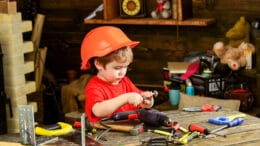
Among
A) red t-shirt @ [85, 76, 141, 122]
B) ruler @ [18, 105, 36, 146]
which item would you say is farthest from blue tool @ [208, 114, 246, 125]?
ruler @ [18, 105, 36, 146]

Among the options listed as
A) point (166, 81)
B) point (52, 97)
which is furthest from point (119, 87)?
point (52, 97)

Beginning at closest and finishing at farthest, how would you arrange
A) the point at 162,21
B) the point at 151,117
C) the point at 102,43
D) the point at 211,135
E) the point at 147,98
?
the point at 211,135, the point at 151,117, the point at 147,98, the point at 102,43, the point at 162,21

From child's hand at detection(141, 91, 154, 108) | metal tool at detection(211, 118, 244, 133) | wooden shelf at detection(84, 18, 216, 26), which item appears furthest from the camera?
wooden shelf at detection(84, 18, 216, 26)

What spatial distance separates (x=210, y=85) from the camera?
152 inches

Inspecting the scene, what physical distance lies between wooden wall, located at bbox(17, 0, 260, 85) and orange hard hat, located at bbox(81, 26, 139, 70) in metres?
1.83

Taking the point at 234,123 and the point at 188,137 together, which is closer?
the point at 188,137

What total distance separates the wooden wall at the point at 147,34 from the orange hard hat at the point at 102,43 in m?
1.83

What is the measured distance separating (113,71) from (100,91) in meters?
0.12

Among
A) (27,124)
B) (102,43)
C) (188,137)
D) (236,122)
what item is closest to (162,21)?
(102,43)

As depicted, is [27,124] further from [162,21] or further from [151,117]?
[162,21]

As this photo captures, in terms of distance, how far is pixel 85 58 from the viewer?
2.66 m

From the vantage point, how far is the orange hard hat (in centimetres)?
258

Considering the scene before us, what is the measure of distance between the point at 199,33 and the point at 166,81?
56cm

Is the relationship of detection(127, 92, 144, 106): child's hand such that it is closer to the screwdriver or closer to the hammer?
the hammer
